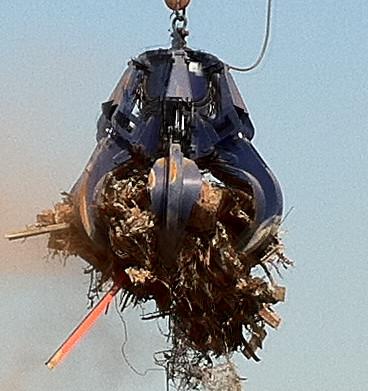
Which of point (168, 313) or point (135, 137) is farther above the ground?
point (135, 137)

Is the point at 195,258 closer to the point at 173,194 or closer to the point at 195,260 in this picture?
the point at 195,260

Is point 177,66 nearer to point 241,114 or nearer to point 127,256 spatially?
point 241,114

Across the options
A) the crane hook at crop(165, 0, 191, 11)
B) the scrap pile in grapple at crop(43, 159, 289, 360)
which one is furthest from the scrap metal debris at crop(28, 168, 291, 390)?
the crane hook at crop(165, 0, 191, 11)

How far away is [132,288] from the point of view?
8031mm

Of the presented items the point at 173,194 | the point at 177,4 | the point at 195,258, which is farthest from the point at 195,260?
the point at 177,4

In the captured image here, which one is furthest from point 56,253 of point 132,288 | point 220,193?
point 220,193

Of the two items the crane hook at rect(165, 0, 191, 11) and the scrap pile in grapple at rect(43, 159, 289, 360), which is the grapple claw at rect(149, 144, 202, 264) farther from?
the crane hook at rect(165, 0, 191, 11)

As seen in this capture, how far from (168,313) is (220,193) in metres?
0.74

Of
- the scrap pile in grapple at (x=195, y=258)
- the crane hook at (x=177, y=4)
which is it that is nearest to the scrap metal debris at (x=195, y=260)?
the scrap pile in grapple at (x=195, y=258)

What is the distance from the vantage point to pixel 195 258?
7.95 meters

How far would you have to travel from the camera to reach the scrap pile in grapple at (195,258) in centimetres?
784

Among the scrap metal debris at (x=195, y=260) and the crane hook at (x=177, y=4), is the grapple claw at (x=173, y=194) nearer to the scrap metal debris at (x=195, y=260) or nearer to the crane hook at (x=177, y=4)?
the scrap metal debris at (x=195, y=260)

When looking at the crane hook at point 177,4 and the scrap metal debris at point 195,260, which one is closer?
the scrap metal debris at point 195,260

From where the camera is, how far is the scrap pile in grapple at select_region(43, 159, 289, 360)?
7.84 m
